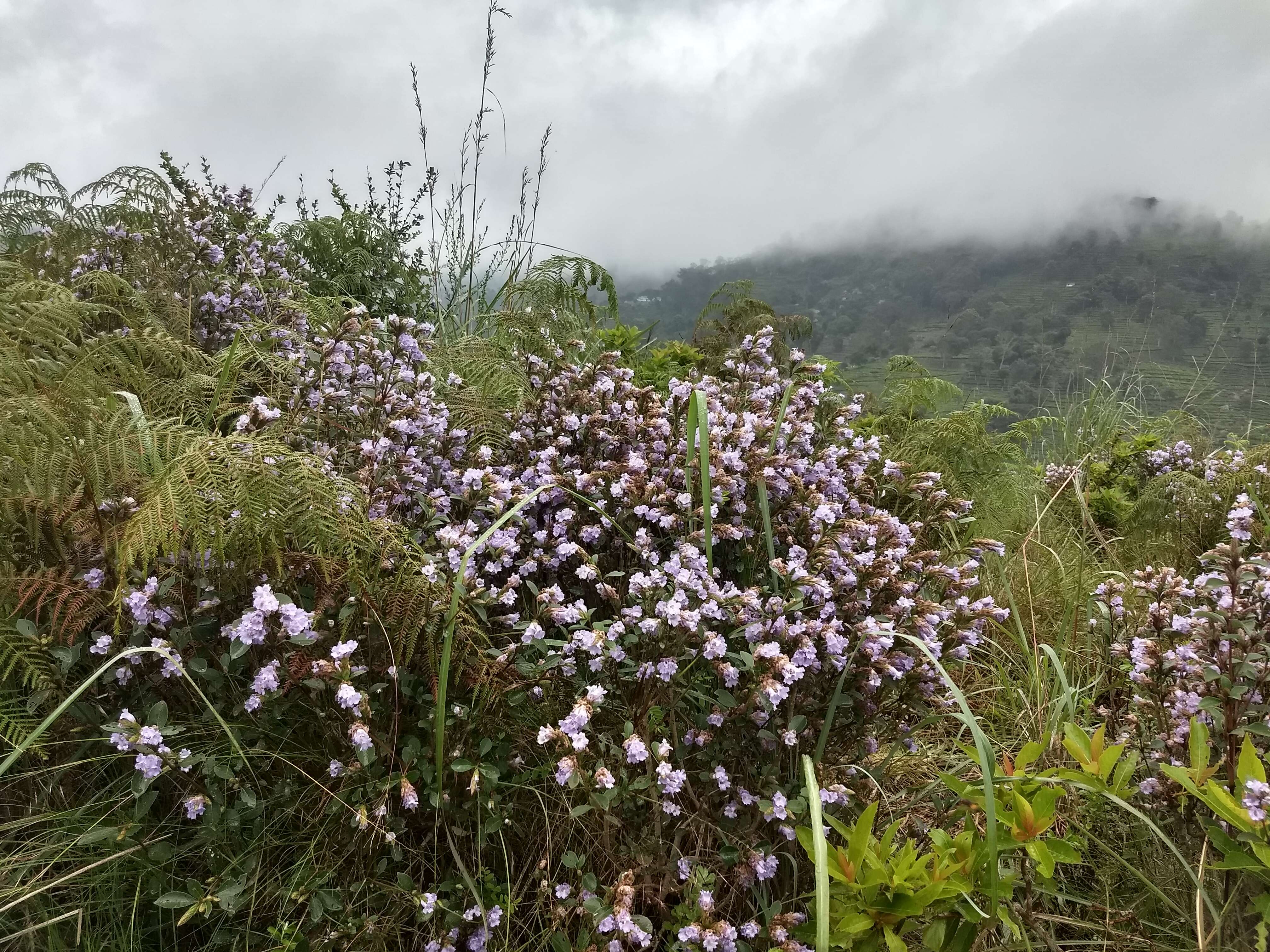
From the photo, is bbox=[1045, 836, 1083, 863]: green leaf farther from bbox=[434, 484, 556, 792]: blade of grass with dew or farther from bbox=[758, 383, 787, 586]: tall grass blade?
bbox=[434, 484, 556, 792]: blade of grass with dew

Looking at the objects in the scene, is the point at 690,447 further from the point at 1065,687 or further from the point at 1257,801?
the point at 1257,801

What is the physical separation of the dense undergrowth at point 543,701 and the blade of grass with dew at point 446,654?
0.04 feet

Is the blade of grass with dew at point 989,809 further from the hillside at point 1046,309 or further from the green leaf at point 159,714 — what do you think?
the hillside at point 1046,309

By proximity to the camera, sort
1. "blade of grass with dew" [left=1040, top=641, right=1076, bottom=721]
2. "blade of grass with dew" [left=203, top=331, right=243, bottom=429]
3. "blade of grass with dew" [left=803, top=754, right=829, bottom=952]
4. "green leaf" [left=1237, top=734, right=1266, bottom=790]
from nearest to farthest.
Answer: "blade of grass with dew" [left=803, top=754, right=829, bottom=952], "green leaf" [left=1237, top=734, right=1266, bottom=790], "blade of grass with dew" [left=1040, top=641, right=1076, bottom=721], "blade of grass with dew" [left=203, top=331, right=243, bottom=429]

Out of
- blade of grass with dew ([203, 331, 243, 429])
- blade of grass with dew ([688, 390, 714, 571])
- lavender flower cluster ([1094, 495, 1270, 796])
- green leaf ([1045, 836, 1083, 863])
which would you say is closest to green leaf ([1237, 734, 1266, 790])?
lavender flower cluster ([1094, 495, 1270, 796])

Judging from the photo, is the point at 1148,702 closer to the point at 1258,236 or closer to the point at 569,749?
the point at 569,749

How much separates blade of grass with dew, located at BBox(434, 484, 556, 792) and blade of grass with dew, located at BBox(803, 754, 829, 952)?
2.46 feet

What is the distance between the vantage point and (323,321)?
330cm

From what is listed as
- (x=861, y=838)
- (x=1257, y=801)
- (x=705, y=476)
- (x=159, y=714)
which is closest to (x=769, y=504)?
(x=705, y=476)

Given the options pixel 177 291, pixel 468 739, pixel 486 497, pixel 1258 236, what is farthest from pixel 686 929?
pixel 1258 236

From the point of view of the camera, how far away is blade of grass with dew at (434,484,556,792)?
4.78 feet

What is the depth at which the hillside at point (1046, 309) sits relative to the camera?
7.42 metres

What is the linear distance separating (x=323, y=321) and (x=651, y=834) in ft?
8.74

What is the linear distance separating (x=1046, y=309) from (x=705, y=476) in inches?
617
